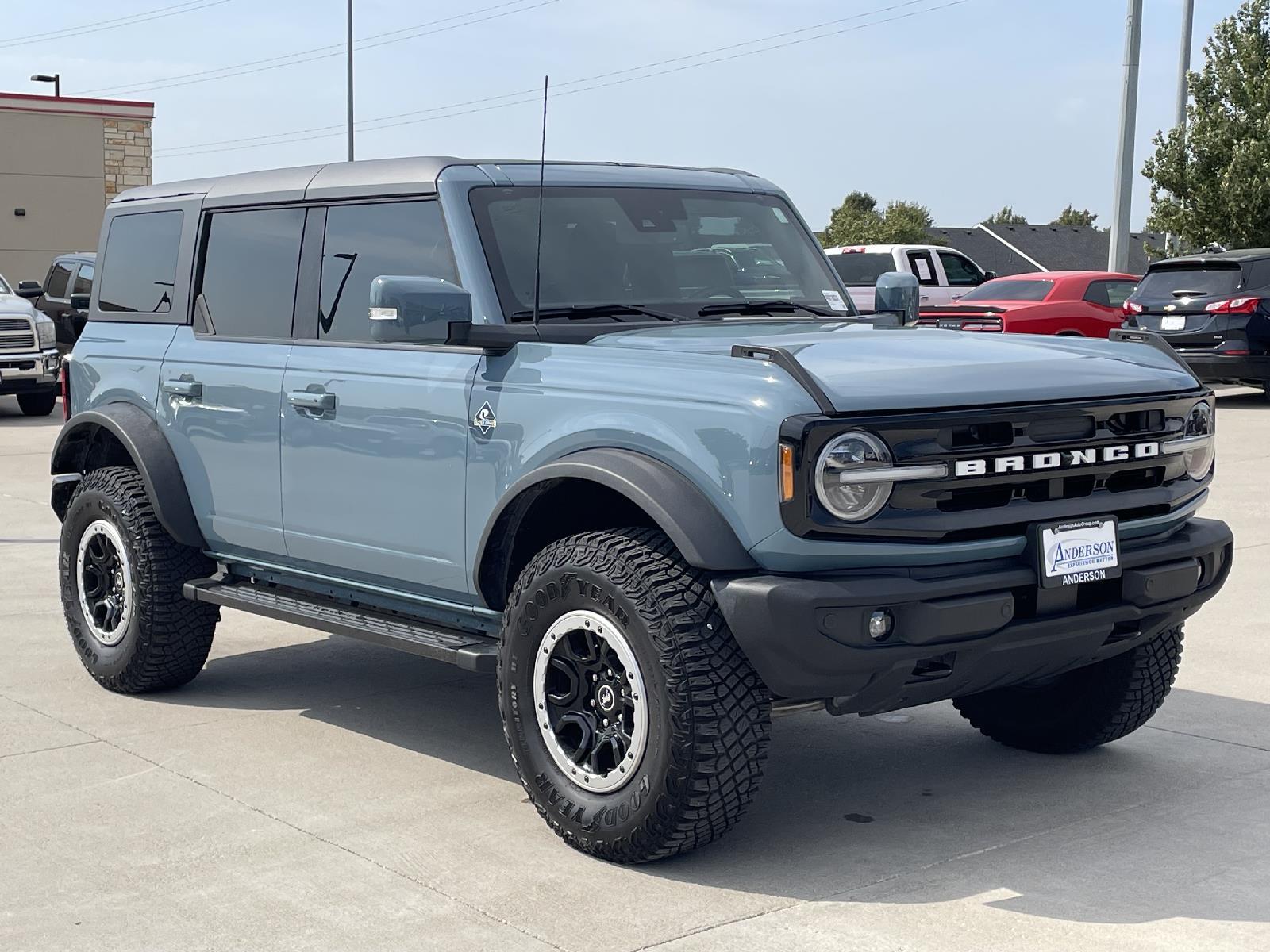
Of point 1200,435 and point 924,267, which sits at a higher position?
point 924,267

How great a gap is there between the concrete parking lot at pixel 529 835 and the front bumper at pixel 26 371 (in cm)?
1331

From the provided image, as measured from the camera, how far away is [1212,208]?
3002 centimetres

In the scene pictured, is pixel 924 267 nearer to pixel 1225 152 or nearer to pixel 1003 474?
pixel 1225 152

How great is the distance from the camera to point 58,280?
75.4 feet

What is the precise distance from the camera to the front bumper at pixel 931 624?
13.6 ft

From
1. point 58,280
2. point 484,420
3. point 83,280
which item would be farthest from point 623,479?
point 58,280

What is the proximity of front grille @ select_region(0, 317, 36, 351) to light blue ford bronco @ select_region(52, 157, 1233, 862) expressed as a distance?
13.4 metres

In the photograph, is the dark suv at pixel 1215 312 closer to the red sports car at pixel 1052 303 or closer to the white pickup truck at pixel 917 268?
the red sports car at pixel 1052 303

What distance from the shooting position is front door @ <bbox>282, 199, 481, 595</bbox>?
17.0 ft

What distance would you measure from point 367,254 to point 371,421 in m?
0.67

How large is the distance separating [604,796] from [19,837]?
1.66 metres

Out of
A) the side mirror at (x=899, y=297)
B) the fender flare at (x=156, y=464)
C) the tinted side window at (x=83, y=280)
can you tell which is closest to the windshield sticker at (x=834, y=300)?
the side mirror at (x=899, y=297)

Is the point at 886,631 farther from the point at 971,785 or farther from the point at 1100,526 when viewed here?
the point at 971,785

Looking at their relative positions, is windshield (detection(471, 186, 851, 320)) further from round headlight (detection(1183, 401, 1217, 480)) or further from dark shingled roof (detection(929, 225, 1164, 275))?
dark shingled roof (detection(929, 225, 1164, 275))
